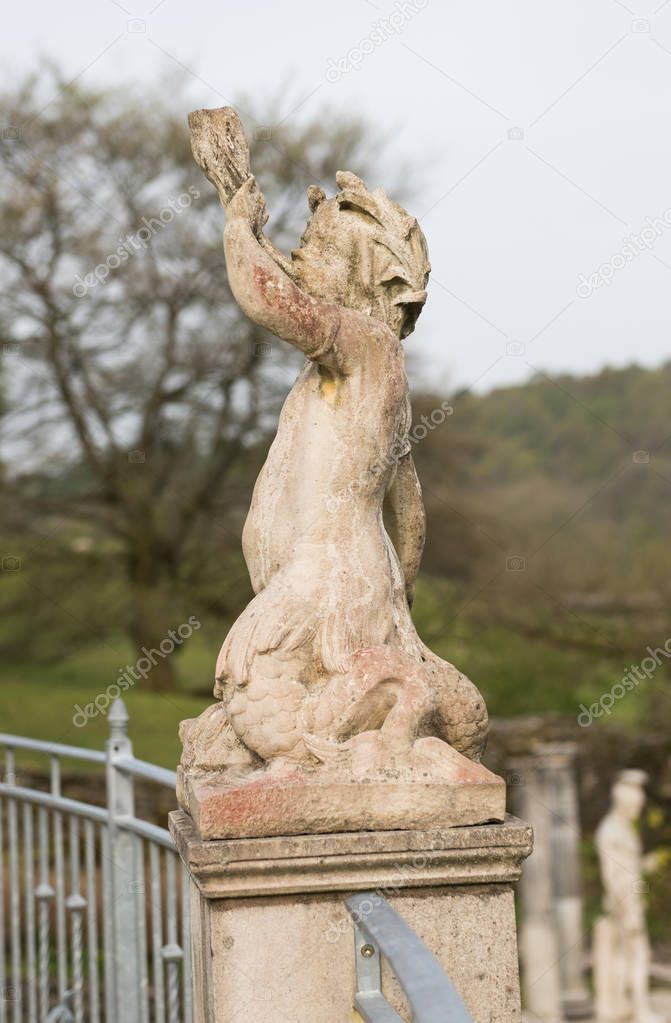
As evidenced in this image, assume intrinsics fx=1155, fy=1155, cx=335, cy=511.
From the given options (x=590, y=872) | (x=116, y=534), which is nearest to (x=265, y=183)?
(x=116, y=534)

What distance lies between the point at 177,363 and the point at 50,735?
490 cm

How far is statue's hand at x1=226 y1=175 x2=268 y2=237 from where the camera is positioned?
2.78m

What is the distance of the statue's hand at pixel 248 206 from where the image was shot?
278 centimetres

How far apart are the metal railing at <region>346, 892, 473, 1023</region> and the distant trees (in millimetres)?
11769

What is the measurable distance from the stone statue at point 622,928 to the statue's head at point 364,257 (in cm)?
1029

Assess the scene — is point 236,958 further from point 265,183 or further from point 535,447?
point 535,447

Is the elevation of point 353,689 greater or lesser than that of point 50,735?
lesser

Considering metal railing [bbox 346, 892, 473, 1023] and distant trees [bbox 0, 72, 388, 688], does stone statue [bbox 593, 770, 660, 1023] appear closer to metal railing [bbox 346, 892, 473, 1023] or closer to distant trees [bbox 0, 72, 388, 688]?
distant trees [bbox 0, 72, 388, 688]

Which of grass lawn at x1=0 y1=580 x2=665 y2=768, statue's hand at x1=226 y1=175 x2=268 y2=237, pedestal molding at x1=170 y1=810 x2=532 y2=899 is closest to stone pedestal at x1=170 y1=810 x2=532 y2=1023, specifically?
pedestal molding at x1=170 y1=810 x2=532 y2=899

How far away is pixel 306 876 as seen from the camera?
2.49 m

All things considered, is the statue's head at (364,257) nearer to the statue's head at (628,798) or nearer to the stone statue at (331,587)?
the stone statue at (331,587)
